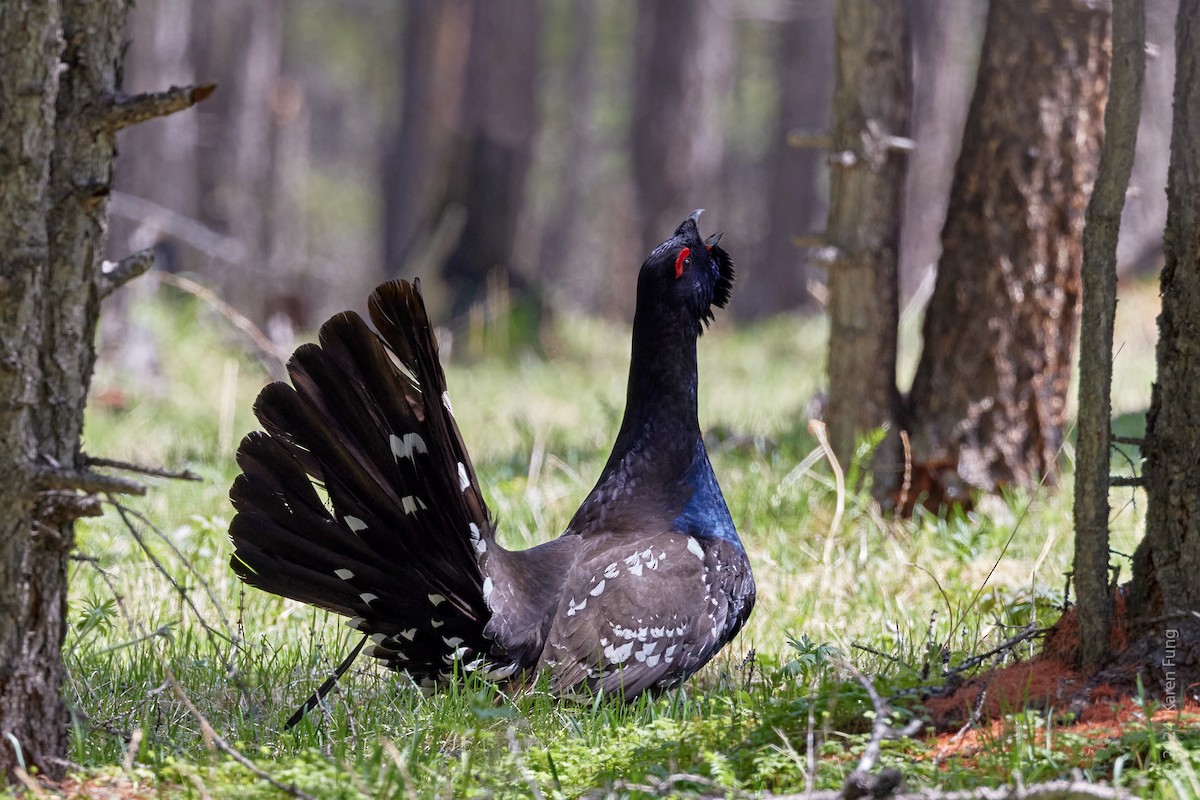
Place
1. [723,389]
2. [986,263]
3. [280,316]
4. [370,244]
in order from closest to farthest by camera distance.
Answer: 1. [986,263]
2. [723,389]
3. [280,316]
4. [370,244]

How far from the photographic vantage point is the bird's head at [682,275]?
4.52m

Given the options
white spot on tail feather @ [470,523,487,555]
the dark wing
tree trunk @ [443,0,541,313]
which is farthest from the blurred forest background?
the dark wing

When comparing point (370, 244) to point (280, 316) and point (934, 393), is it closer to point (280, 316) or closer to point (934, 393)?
point (280, 316)

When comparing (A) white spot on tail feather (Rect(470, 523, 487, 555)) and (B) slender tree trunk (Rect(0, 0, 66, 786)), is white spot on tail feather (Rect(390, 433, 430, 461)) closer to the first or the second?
(A) white spot on tail feather (Rect(470, 523, 487, 555))

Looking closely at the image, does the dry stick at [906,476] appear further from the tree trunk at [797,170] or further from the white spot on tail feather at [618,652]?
the tree trunk at [797,170]

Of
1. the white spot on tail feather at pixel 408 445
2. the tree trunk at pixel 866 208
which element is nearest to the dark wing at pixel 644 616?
the white spot on tail feather at pixel 408 445

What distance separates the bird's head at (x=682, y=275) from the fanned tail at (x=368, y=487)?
1224mm

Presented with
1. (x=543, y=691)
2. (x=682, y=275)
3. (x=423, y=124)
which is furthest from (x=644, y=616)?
(x=423, y=124)

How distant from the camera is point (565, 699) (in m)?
3.81

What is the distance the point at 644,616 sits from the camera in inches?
156

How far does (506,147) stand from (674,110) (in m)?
4.35

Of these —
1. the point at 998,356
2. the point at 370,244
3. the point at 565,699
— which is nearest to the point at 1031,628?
the point at 565,699

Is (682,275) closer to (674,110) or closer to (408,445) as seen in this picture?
(408,445)

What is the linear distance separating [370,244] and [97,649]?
45.8 metres
